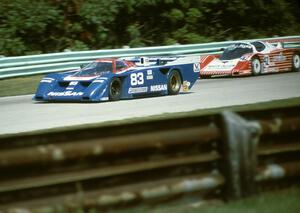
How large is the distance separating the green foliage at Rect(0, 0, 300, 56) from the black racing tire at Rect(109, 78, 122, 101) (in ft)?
26.5

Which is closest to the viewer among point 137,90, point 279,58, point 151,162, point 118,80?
point 151,162

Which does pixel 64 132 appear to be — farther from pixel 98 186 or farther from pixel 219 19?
pixel 219 19

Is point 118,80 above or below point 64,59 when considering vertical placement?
above

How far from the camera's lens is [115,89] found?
13.0m

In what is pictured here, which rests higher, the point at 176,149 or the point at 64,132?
the point at 64,132

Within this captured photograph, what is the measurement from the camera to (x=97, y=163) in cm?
418

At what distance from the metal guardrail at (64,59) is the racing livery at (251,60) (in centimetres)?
70

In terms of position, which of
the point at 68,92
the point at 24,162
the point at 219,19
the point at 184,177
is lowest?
the point at 219,19

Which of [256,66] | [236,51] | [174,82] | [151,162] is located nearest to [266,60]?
[256,66]

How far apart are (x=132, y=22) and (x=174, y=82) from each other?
38.4ft

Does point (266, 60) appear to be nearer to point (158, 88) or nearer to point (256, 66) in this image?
point (256, 66)

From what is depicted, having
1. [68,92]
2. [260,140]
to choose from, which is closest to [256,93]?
[68,92]

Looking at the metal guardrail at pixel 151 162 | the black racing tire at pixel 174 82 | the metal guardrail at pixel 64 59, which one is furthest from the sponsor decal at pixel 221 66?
the metal guardrail at pixel 151 162

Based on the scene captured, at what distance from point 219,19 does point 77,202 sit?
25529 millimetres
